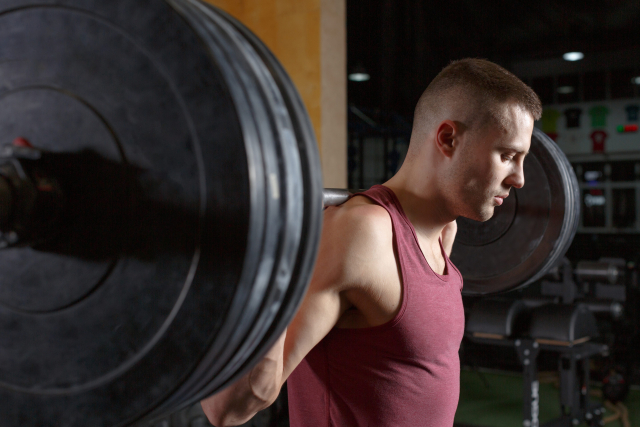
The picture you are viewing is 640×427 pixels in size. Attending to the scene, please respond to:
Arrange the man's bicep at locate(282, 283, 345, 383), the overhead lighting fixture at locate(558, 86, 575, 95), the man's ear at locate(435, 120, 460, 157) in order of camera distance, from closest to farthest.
A: the man's bicep at locate(282, 283, 345, 383) < the man's ear at locate(435, 120, 460, 157) < the overhead lighting fixture at locate(558, 86, 575, 95)

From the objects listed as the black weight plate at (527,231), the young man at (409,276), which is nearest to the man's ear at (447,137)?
the young man at (409,276)

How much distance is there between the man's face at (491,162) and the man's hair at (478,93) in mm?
20

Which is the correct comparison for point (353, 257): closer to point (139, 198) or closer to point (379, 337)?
point (379, 337)

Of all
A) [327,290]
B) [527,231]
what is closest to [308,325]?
[327,290]

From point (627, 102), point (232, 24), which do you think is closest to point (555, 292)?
point (232, 24)

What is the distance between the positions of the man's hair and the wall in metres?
1.98

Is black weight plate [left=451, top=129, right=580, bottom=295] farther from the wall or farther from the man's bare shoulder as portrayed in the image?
the wall

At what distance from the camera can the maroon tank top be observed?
101 cm

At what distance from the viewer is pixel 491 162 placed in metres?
1.09

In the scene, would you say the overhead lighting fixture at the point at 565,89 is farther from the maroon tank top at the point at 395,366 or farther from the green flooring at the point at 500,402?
the maroon tank top at the point at 395,366

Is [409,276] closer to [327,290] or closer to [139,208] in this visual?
[327,290]

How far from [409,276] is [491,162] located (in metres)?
0.28

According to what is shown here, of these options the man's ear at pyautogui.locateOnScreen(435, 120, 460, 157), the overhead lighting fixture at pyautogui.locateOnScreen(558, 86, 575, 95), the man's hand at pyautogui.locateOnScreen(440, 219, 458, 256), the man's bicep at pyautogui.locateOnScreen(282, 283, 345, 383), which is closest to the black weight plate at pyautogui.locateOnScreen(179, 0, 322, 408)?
the man's bicep at pyautogui.locateOnScreen(282, 283, 345, 383)

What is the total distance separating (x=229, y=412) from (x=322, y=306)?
0.22 meters
